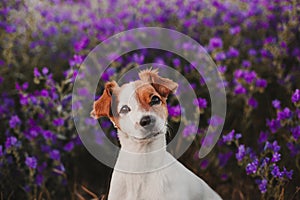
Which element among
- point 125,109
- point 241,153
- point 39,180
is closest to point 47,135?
point 39,180

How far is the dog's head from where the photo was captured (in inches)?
65.0

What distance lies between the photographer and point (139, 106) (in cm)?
165

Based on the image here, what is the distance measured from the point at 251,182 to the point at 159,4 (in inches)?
68.6

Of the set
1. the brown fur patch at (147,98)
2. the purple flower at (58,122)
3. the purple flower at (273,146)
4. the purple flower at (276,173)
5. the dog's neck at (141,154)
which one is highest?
the purple flower at (58,122)

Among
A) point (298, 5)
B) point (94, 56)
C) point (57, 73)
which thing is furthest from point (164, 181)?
point (298, 5)

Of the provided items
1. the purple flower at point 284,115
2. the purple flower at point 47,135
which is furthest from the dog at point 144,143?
the purple flower at point 47,135

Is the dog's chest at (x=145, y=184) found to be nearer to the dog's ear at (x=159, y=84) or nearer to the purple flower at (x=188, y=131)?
the dog's ear at (x=159, y=84)

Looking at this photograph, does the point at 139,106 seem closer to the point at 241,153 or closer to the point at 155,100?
the point at 155,100

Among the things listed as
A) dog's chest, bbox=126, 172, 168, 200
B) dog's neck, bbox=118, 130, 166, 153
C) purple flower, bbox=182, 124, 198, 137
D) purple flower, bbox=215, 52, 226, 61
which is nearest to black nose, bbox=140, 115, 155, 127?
dog's neck, bbox=118, 130, 166, 153

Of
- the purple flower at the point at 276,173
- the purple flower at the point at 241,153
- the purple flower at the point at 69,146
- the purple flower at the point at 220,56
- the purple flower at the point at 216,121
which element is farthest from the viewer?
the purple flower at the point at 220,56

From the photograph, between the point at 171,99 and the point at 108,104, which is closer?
the point at 108,104

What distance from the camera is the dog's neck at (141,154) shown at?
1.77 metres

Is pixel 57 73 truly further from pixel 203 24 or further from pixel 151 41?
pixel 203 24

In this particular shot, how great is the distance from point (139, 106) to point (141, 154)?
0.22 metres
